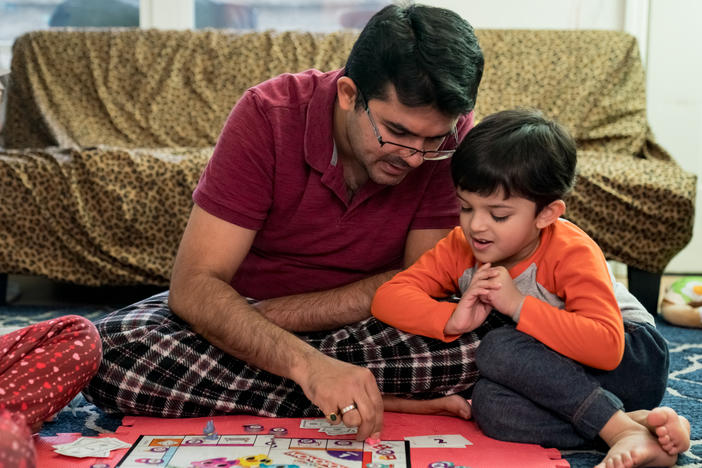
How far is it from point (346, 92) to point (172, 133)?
176 cm

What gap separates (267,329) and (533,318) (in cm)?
44

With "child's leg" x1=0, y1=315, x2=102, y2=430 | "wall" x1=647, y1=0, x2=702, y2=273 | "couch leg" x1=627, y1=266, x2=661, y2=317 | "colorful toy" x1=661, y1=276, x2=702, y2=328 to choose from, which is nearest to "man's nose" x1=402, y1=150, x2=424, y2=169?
"child's leg" x1=0, y1=315, x2=102, y2=430

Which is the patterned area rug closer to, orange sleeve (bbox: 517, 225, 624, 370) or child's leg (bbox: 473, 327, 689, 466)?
child's leg (bbox: 473, 327, 689, 466)

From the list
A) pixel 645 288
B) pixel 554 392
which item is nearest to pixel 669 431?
pixel 554 392

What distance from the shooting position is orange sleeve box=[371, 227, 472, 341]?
4.62ft

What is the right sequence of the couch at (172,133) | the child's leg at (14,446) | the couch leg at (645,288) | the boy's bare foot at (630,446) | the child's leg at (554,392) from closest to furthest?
the child's leg at (14,446)
the boy's bare foot at (630,446)
the child's leg at (554,392)
the couch at (172,133)
the couch leg at (645,288)

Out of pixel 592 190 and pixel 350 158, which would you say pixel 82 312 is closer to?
pixel 350 158

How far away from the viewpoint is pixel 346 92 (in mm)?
1442

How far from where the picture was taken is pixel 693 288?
8.14 ft

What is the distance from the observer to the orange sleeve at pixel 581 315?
1267 mm

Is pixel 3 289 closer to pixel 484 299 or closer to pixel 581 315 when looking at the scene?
pixel 484 299

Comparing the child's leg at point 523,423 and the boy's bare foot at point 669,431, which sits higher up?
the boy's bare foot at point 669,431

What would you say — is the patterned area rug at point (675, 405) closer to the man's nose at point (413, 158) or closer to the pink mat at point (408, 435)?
the pink mat at point (408, 435)

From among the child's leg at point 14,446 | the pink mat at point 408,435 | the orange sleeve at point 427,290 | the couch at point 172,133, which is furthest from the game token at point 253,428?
the couch at point 172,133
